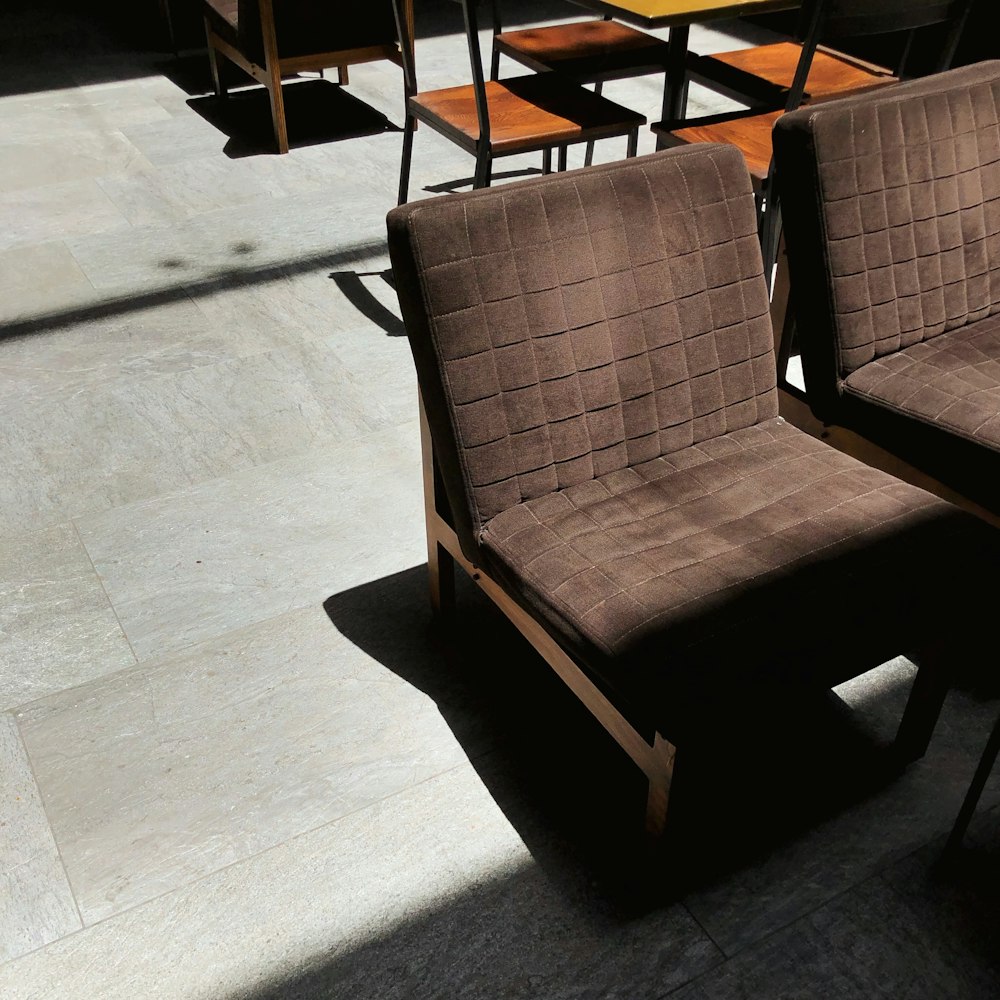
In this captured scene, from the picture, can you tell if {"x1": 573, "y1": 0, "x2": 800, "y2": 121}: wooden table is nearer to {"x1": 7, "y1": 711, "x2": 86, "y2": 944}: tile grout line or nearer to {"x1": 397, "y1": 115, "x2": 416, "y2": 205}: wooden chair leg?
{"x1": 397, "y1": 115, "x2": 416, "y2": 205}: wooden chair leg

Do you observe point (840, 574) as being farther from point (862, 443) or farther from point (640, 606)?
point (862, 443)

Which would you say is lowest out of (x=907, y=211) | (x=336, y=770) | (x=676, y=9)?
(x=336, y=770)

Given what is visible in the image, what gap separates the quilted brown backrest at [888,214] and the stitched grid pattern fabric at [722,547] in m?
0.36

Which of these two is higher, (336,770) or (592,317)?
(592,317)

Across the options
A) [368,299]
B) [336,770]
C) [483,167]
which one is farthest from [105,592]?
[483,167]

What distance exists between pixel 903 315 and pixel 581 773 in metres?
1.10

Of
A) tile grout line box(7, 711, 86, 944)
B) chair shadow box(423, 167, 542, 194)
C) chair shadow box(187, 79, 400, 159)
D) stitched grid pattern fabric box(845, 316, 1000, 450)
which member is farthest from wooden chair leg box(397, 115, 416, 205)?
tile grout line box(7, 711, 86, 944)

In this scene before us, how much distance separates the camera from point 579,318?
171 cm

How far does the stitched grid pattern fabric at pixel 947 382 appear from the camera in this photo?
1951 millimetres

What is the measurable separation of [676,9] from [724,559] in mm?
1705

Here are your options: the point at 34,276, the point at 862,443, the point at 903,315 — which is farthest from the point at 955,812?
the point at 34,276

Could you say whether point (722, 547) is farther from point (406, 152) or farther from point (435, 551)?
point (406, 152)

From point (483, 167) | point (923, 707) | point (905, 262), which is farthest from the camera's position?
point (483, 167)

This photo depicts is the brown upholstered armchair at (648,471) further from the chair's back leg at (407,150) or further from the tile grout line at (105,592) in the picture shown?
the chair's back leg at (407,150)
